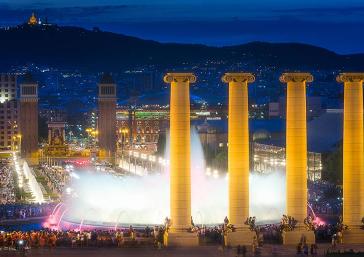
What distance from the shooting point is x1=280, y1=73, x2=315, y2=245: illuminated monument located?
5253cm

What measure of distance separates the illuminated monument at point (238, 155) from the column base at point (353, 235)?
14.8ft

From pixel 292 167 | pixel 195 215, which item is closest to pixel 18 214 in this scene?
pixel 195 215

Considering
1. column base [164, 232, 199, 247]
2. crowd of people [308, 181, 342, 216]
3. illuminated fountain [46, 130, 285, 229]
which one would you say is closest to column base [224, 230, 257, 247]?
column base [164, 232, 199, 247]

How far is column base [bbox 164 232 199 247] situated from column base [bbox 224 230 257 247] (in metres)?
1.39

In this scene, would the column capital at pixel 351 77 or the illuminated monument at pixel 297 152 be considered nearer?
the illuminated monument at pixel 297 152

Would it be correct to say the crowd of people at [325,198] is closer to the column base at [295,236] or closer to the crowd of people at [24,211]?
the crowd of people at [24,211]

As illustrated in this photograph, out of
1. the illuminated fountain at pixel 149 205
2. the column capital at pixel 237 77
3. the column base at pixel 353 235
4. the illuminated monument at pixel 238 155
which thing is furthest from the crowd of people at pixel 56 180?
the column capital at pixel 237 77

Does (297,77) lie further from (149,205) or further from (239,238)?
(149,205)

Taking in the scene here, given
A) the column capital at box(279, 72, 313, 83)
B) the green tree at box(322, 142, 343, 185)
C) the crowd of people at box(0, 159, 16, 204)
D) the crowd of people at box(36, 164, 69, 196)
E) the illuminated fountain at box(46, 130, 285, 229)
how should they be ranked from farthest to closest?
the crowd of people at box(36, 164, 69, 196) → the green tree at box(322, 142, 343, 185) → the crowd of people at box(0, 159, 16, 204) → the illuminated fountain at box(46, 130, 285, 229) → the column capital at box(279, 72, 313, 83)

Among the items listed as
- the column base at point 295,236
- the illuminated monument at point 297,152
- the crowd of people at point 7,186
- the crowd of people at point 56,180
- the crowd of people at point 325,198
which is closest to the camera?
the illuminated monument at point 297,152

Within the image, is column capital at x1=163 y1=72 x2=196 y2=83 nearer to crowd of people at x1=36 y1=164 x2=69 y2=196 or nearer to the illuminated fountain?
the illuminated fountain

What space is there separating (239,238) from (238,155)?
3.70m

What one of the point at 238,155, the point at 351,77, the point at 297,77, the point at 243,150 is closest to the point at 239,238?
the point at 238,155

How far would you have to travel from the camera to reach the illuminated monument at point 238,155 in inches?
2050
